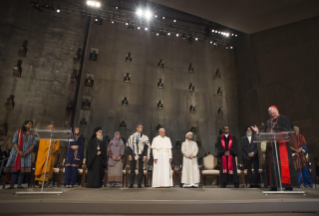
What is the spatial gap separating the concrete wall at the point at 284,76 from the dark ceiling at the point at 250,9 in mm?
4089

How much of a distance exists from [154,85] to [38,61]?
443 centimetres

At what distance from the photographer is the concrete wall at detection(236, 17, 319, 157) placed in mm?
6991

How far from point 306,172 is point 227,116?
13.7ft

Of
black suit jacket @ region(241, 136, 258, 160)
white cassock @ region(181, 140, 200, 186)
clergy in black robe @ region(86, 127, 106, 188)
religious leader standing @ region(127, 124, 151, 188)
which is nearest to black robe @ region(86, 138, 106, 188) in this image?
clergy in black robe @ region(86, 127, 106, 188)

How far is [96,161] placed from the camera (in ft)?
16.6

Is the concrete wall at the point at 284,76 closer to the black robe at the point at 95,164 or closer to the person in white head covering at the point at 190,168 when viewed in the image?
the person in white head covering at the point at 190,168

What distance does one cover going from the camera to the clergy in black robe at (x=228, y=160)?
5.30 metres

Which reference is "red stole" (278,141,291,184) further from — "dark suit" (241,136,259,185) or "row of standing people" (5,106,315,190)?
"dark suit" (241,136,259,185)

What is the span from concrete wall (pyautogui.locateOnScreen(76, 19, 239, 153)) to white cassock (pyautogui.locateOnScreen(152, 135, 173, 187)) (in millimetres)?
2303

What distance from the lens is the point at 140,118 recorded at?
795cm

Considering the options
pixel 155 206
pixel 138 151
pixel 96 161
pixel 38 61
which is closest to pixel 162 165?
pixel 138 151

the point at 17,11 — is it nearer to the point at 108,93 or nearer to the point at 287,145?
the point at 108,93

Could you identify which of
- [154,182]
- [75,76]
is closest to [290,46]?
[154,182]

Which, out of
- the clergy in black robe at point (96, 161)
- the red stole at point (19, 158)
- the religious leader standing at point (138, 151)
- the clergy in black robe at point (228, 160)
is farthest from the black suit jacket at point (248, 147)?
the red stole at point (19, 158)
